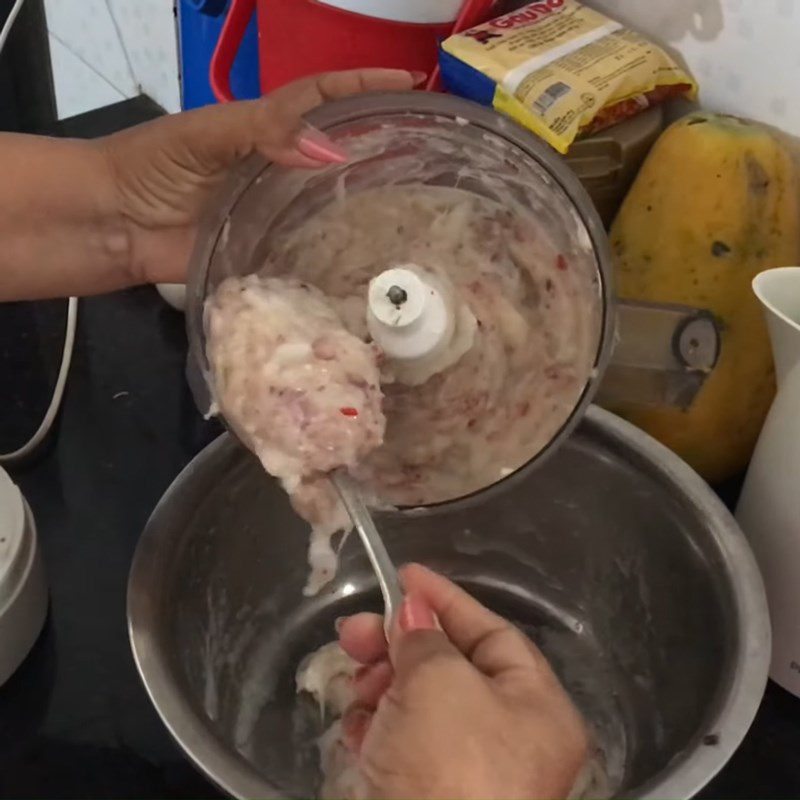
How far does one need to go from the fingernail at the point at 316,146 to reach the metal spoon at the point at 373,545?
142 mm

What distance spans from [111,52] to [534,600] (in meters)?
0.70

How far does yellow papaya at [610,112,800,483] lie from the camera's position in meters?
0.54

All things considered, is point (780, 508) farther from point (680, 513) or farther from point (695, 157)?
point (695, 157)

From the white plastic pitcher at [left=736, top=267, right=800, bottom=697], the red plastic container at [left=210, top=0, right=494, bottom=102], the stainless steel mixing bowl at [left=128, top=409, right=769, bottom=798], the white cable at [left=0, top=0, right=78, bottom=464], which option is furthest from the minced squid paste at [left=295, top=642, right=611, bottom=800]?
the red plastic container at [left=210, top=0, right=494, bottom=102]

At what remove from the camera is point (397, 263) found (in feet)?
1.72

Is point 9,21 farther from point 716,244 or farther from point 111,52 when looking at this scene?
point 716,244

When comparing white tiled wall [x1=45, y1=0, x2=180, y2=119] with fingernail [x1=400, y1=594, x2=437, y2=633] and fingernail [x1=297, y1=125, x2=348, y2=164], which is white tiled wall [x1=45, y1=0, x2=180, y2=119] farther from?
fingernail [x1=400, y1=594, x2=437, y2=633]

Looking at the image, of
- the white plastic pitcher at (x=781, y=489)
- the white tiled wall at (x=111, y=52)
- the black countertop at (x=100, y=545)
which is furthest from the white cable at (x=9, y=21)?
the white plastic pitcher at (x=781, y=489)

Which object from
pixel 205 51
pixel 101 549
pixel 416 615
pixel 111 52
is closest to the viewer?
pixel 416 615

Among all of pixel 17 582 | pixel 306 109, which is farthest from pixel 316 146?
pixel 17 582

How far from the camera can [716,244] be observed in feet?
1.79

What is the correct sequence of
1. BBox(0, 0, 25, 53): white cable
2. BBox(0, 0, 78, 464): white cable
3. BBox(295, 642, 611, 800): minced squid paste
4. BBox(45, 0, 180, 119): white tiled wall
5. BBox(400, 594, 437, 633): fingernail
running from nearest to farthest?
BBox(400, 594, 437, 633): fingernail → BBox(295, 642, 611, 800): minced squid paste → BBox(0, 0, 78, 464): white cable → BBox(0, 0, 25, 53): white cable → BBox(45, 0, 180, 119): white tiled wall

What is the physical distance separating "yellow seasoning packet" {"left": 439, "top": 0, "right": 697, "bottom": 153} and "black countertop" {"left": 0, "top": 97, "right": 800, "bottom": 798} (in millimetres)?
274

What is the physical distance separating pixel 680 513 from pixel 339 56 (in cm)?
32
